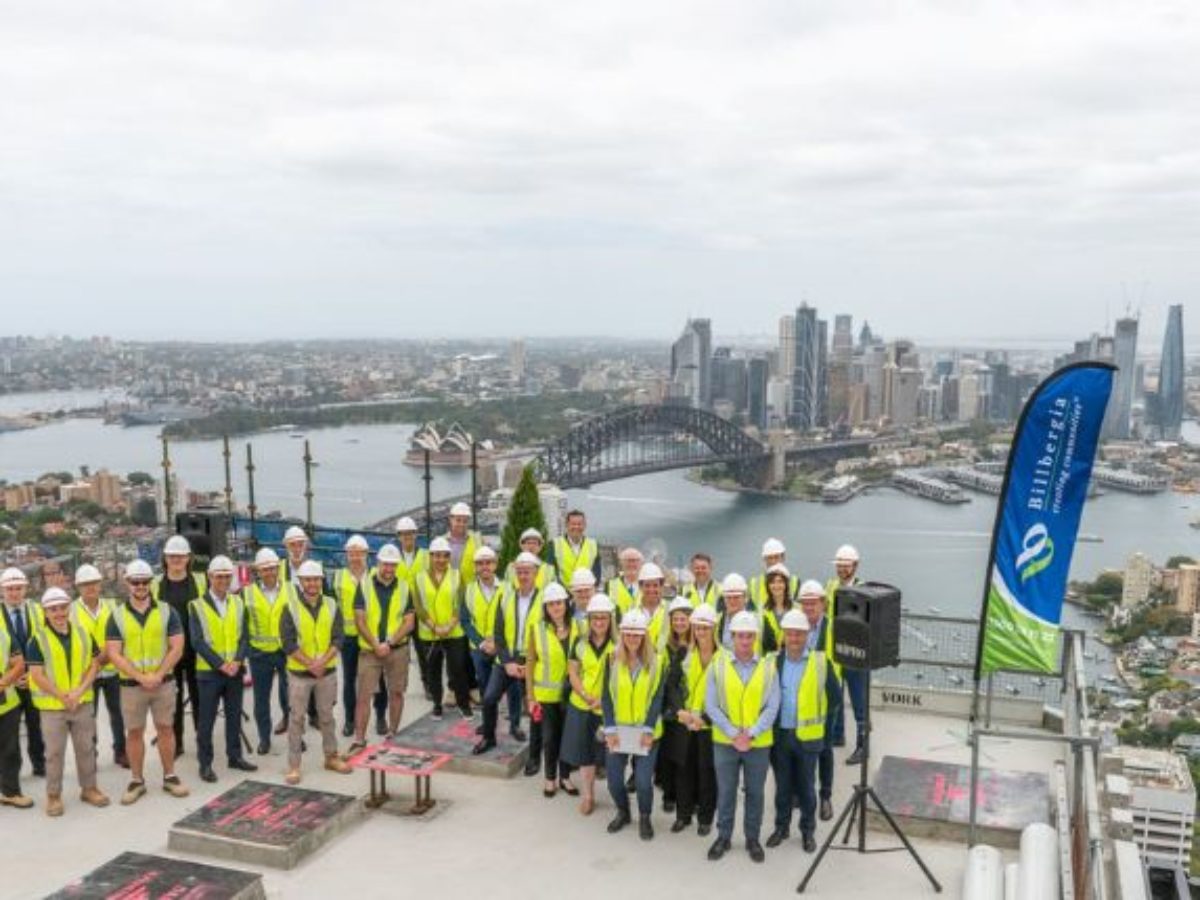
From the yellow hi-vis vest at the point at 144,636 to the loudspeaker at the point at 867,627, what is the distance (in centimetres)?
283

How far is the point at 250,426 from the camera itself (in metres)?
77.9

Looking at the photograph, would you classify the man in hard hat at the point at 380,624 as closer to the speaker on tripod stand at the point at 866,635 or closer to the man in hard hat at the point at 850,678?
the man in hard hat at the point at 850,678

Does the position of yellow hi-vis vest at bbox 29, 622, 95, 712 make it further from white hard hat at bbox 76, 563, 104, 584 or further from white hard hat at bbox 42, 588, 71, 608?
white hard hat at bbox 76, 563, 104, 584

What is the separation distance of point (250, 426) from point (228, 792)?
77035mm

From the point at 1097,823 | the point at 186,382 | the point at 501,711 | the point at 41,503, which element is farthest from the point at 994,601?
the point at 186,382

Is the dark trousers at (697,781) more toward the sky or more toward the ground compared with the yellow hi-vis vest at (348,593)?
more toward the ground

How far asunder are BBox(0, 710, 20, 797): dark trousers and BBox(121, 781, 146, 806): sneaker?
0.45 meters

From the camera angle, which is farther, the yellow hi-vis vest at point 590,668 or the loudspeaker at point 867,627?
the yellow hi-vis vest at point 590,668

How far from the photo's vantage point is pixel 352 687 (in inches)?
216

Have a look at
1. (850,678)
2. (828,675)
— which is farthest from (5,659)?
(850,678)

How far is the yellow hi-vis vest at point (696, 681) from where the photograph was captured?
411cm

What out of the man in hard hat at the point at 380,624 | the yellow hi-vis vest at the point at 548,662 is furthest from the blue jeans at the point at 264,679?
the yellow hi-vis vest at the point at 548,662

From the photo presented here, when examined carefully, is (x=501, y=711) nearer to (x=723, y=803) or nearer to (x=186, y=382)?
(x=723, y=803)

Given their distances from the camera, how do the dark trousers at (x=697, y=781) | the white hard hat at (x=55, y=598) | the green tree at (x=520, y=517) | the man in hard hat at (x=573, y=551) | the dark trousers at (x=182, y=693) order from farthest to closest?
the green tree at (x=520, y=517), the man in hard hat at (x=573, y=551), the dark trousers at (x=182, y=693), the white hard hat at (x=55, y=598), the dark trousers at (x=697, y=781)
